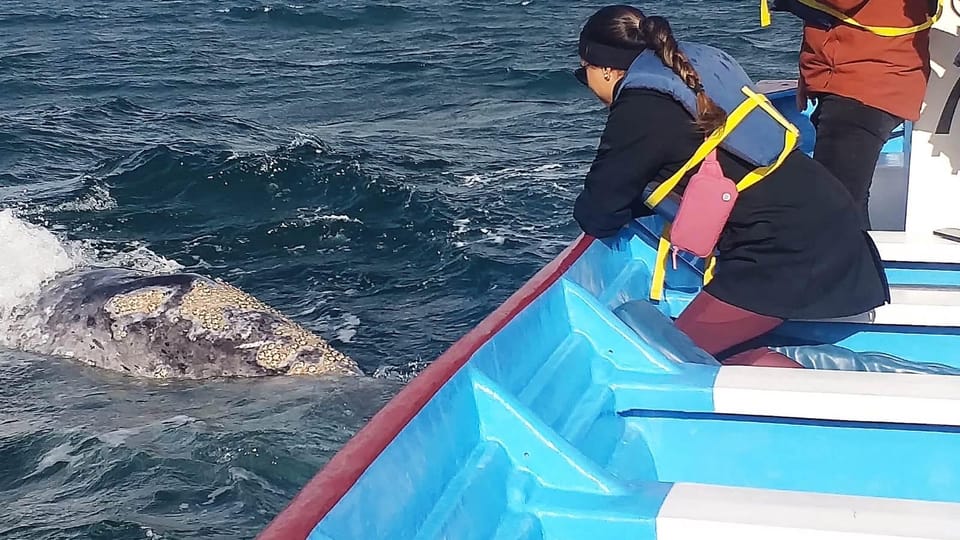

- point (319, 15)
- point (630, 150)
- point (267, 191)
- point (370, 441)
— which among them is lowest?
point (267, 191)

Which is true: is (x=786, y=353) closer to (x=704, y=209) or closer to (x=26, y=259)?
(x=704, y=209)

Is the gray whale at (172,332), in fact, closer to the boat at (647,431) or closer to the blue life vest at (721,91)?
the boat at (647,431)

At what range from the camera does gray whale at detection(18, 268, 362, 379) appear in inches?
295

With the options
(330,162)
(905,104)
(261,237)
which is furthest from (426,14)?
(905,104)

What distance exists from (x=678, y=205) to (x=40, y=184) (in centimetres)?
908

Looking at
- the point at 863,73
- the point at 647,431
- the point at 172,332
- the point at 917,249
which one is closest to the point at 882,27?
the point at 863,73

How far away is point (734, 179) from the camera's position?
13.7ft

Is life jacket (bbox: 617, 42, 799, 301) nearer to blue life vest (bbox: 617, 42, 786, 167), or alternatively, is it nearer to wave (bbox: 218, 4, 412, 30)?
blue life vest (bbox: 617, 42, 786, 167)

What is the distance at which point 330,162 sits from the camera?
1195 cm

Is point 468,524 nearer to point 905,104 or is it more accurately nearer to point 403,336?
point 905,104

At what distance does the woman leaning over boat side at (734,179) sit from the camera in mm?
4172

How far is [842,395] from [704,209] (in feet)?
2.54

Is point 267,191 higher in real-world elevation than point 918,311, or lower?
lower

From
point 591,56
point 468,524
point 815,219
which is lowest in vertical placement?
point 468,524
